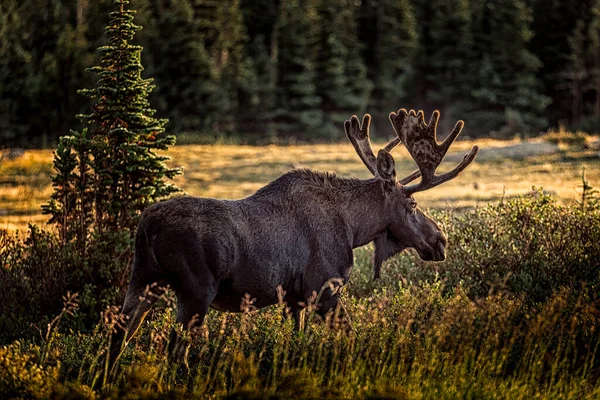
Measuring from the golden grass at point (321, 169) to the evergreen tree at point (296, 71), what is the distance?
371 inches

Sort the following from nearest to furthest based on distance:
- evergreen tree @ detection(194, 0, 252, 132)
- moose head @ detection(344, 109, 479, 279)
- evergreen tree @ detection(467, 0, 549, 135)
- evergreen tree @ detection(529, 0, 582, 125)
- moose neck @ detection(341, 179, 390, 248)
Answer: moose neck @ detection(341, 179, 390, 248) → moose head @ detection(344, 109, 479, 279) → evergreen tree @ detection(194, 0, 252, 132) → evergreen tree @ detection(467, 0, 549, 135) → evergreen tree @ detection(529, 0, 582, 125)

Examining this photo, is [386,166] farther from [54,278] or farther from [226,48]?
[226,48]

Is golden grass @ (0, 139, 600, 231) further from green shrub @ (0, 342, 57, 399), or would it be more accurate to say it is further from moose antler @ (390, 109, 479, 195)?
green shrub @ (0, 342, 57, 399)

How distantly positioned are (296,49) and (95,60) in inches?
554

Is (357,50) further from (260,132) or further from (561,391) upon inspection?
(561,391)

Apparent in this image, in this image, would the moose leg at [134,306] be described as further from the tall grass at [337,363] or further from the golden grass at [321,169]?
the golden grass at [321,169]

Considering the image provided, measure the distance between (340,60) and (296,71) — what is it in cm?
270

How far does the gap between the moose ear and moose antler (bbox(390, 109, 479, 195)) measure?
31 centimetres

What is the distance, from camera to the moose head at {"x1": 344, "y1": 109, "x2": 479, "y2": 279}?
26.1 ft

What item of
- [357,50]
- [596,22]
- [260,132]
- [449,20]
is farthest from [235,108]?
[596,22]

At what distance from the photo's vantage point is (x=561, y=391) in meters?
6.02

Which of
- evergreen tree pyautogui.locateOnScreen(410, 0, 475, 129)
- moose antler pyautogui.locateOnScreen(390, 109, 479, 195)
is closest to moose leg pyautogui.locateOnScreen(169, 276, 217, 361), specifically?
moose antler pyautogui.locateOnScreen(390, 109, 479, 195)

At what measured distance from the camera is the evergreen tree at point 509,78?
44.9 m

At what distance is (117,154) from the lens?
32.3 feet
